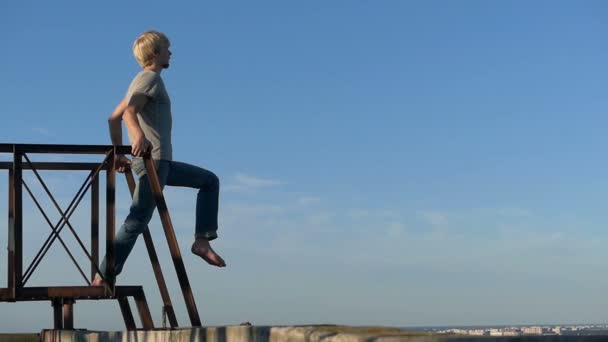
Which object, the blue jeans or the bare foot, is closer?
the blue jeans

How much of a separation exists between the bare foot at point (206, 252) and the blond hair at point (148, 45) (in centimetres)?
178

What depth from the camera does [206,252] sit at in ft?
34.3

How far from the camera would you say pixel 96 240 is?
38.3ft

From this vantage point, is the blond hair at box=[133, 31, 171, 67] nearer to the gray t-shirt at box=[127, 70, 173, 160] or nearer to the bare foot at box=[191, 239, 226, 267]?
the gray t-shirt at box=[127, 70, 173, 160]

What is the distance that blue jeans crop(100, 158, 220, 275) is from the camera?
10305mm

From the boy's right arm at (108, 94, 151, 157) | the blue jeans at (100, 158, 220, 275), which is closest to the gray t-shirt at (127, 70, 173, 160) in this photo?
the boy's right arm at (108, 94, 151, 157)

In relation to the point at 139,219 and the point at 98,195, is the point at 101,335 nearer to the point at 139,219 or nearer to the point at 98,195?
the point at 139,219

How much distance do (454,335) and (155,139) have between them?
601 cm

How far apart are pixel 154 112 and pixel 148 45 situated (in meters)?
0.64

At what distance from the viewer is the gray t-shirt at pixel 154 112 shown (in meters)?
10.2

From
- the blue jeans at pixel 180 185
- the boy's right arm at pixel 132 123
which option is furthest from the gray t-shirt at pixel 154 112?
the blue jeans at pixel 180 185

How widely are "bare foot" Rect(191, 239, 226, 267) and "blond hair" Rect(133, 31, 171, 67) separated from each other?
1.78 m

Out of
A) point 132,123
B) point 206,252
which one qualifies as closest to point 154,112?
point 132,123

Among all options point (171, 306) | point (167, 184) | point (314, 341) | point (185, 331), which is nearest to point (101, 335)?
point (171, 306)
